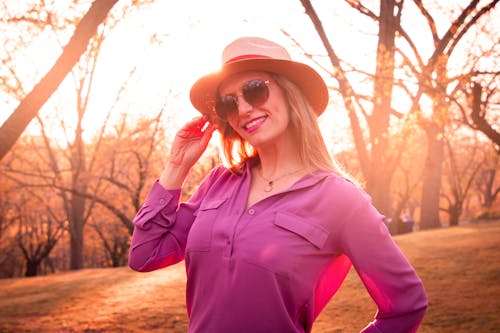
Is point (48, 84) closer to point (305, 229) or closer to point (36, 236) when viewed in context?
point (305, 229)

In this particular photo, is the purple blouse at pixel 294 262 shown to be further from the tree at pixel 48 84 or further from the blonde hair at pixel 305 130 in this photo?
the tree at pixel 48 84

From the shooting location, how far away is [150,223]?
234 centimetres

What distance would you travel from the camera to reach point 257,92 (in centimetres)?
214

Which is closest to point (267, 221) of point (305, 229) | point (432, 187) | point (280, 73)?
point (305, 229)

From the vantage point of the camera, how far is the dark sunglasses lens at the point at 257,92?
214cm

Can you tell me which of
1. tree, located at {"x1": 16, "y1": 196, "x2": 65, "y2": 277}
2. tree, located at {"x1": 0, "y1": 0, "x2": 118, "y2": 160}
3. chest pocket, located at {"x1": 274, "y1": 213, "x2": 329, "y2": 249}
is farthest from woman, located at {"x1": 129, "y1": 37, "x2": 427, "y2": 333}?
tree, located at {"x1": 16, "y1": 196, "x2": 65, "y2": 277}

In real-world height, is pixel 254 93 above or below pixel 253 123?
above

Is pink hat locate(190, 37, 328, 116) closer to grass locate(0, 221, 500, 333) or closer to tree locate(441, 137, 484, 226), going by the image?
grass locate(0, 221, 500, 333)

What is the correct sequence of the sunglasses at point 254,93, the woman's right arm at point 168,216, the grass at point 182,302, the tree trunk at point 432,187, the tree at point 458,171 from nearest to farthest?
the sunglasses at point 254,93
the woman's right arm at point 168,216
the grass at point 182,302
the tree trunk at point 432,187
the tree at point 458,171

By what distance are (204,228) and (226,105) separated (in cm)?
57

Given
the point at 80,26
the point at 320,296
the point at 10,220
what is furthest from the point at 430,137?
the point at 10,220

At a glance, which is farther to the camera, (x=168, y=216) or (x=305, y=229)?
(x=168, y=216)

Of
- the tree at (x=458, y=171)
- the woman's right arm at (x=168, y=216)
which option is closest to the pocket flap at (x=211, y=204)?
the woman's right arm at (x=168, y=216)

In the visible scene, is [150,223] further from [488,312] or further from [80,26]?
[488,312]
